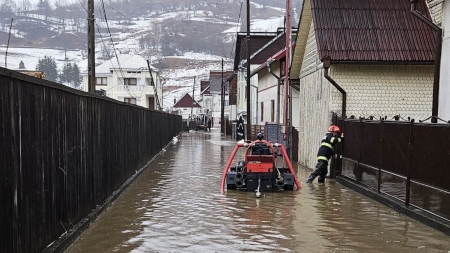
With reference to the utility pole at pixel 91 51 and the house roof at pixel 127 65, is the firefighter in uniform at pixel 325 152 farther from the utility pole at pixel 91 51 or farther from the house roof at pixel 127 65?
the house roof at pixel 127 65

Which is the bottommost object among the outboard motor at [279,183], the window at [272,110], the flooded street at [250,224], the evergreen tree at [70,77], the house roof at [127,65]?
the flooded street at [250,224]

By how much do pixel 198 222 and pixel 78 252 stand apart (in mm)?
2458

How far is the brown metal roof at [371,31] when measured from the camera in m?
14.4

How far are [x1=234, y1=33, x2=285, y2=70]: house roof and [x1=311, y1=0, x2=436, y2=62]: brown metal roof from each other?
24548mm

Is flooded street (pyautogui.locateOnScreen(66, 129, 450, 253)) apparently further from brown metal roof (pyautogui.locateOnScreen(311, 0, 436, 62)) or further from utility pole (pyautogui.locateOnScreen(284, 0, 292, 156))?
utility pole (pyautogui.locateOnScreen(284, 0, 292, 156))

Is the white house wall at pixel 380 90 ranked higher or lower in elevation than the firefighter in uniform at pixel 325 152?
higher

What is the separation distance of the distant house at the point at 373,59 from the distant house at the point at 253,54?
846 inches

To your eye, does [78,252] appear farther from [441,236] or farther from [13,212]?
[441,236]

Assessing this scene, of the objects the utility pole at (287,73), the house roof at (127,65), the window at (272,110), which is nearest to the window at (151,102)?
the house roof at (127,65)

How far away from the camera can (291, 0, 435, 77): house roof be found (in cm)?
1443

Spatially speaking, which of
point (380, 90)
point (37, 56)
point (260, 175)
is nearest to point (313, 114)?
point (380, 90)

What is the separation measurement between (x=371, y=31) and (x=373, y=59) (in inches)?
44.8

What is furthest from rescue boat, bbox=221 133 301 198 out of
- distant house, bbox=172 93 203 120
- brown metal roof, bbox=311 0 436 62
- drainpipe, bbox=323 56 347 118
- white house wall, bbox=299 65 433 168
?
distant house, bbox=172 93 203 120

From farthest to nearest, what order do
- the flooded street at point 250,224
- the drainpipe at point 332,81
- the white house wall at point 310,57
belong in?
the white house wall at point 310,57, the drainpipe at point 332,81, the flooded street at point 250,224
